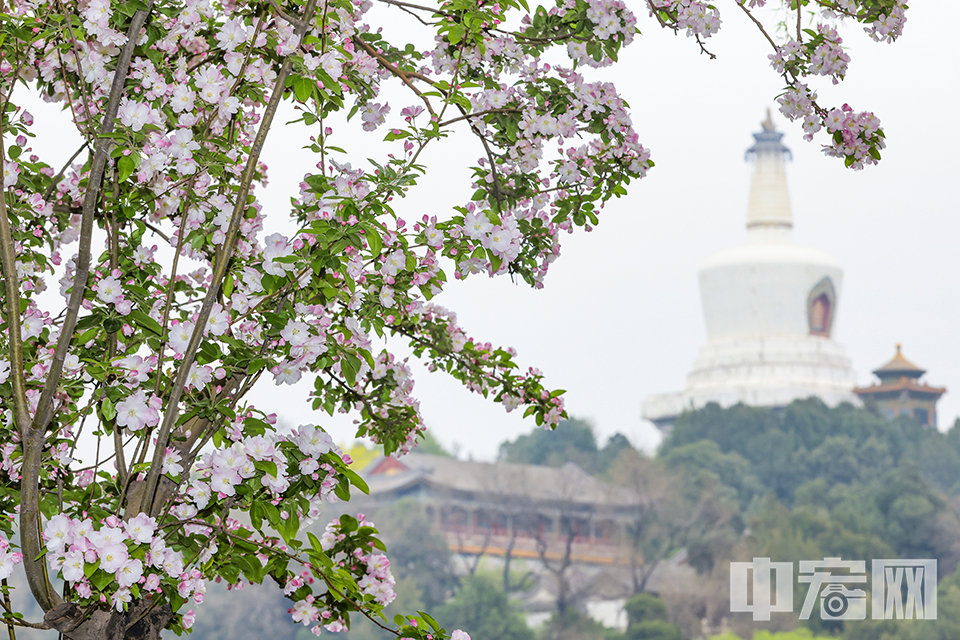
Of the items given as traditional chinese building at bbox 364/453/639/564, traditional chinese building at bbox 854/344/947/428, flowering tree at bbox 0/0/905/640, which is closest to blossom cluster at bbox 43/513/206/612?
flowering tree at bbox 0/0/905/640

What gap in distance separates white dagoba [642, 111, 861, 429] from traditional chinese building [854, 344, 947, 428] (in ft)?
2.64

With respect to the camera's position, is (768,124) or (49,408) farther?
(768,124)

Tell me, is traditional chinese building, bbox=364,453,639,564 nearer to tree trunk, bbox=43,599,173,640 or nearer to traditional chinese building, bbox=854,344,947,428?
traditional chinese building, bbox=854,344,947,428

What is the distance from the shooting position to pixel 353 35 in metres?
2.64

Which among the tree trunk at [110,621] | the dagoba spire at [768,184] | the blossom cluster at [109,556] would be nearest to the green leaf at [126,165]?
the blossom cluster at [109,556]

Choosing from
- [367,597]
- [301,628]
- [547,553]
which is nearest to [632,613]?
[547,553]

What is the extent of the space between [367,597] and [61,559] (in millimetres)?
784

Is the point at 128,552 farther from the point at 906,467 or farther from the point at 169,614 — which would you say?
the point at 906,467

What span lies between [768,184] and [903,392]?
8500mm

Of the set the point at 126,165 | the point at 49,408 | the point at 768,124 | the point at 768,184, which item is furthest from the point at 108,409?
the point at 768,124

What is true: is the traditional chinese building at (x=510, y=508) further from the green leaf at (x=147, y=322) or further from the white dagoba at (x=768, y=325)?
the green leaf at (x=147, y=322)

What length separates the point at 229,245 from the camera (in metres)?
2.15

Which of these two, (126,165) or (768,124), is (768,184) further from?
(126,165)

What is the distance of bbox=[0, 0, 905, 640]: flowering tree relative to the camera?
2.08m
